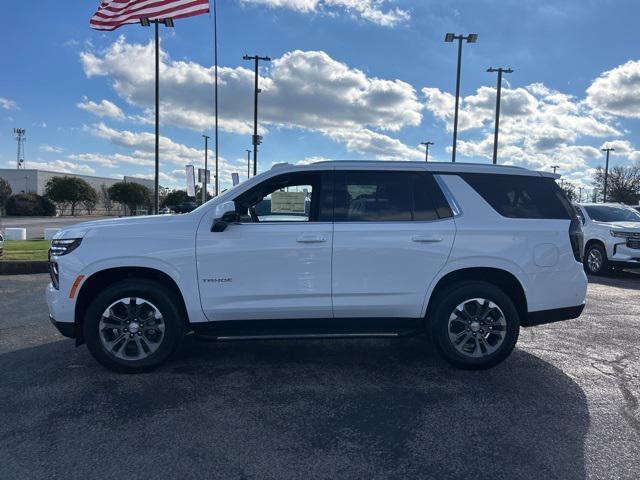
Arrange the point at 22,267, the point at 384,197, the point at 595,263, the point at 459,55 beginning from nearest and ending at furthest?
the point at 384,197, the point at 22,267, the point at 595,263, the point at 459,55

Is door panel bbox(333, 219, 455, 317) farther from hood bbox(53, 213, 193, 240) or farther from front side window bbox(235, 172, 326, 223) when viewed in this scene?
hood bbox(53, 213, 193, 240)

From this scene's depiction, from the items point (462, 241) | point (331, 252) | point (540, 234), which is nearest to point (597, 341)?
point (540, 234)

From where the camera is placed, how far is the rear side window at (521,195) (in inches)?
177

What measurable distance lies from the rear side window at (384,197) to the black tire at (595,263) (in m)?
8.57

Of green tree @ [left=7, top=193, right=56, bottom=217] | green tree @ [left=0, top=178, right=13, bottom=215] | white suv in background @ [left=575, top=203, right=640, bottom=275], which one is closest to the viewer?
white suv in background @ [left=575, top=203, right=640, bottom=275]

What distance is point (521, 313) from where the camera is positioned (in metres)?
4.55

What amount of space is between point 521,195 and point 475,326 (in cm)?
136

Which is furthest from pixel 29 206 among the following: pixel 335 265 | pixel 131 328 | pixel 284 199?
pixel 335 265

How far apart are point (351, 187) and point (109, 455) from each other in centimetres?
287

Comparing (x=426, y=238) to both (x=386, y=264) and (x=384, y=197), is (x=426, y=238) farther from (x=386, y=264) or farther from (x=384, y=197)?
(x=384, y=197)

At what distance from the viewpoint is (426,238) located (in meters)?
4.30

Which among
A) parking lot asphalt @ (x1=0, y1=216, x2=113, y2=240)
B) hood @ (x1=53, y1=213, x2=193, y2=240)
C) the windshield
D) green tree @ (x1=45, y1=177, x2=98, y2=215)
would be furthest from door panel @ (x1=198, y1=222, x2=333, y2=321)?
green tree @ (x1=45, y1=177, x2=98, y2=215)

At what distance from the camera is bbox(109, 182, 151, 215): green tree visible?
67.4 metres

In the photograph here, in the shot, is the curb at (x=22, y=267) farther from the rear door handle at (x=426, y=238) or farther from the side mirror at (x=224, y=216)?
the rear door handle at (x=426, y=238)
